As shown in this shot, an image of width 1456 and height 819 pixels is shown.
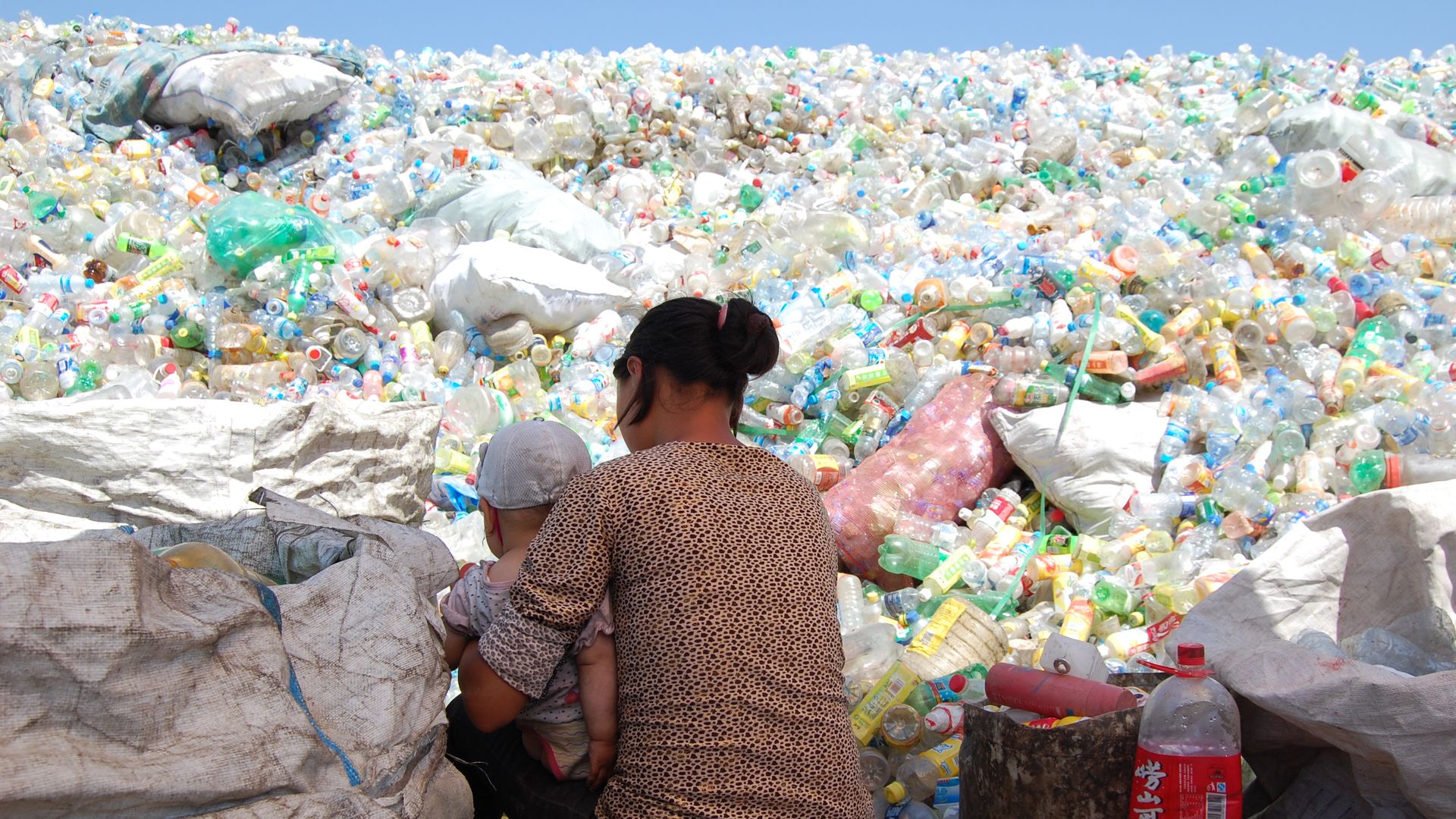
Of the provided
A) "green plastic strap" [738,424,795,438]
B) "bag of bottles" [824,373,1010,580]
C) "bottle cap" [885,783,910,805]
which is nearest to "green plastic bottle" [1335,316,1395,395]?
"bag of bottles" [824,373,1010,580]

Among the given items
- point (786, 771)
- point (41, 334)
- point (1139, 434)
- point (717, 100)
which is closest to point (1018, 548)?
point (1139, 434)

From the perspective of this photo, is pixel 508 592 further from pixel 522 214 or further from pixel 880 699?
pixel 522 214

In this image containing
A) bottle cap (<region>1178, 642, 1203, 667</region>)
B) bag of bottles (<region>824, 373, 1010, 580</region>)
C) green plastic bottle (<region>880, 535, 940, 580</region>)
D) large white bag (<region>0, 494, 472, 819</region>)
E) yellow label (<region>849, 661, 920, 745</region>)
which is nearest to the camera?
large white bag (<region>0, 494, 472, 819</region>)

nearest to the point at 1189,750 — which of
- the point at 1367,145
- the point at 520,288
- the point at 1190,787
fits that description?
the point at 1190,787

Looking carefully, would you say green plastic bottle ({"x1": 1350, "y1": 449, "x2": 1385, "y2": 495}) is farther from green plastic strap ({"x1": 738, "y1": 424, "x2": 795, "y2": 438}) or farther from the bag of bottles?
green plastic strap ({"x1": 738, "y1": 424, "x2": 795, "y2": 438})

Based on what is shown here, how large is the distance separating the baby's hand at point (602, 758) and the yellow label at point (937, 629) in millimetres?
1291

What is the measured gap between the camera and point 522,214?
17.9ft

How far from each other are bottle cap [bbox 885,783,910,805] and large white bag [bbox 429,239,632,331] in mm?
3098

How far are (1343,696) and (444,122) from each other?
268 inches

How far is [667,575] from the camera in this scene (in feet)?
5.62

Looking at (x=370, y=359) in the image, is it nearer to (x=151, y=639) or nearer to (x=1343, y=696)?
(x=151, y=639)

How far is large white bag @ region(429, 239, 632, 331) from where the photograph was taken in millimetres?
4871

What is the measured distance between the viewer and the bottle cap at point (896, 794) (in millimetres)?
2387

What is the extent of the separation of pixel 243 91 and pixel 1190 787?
6628 mm
